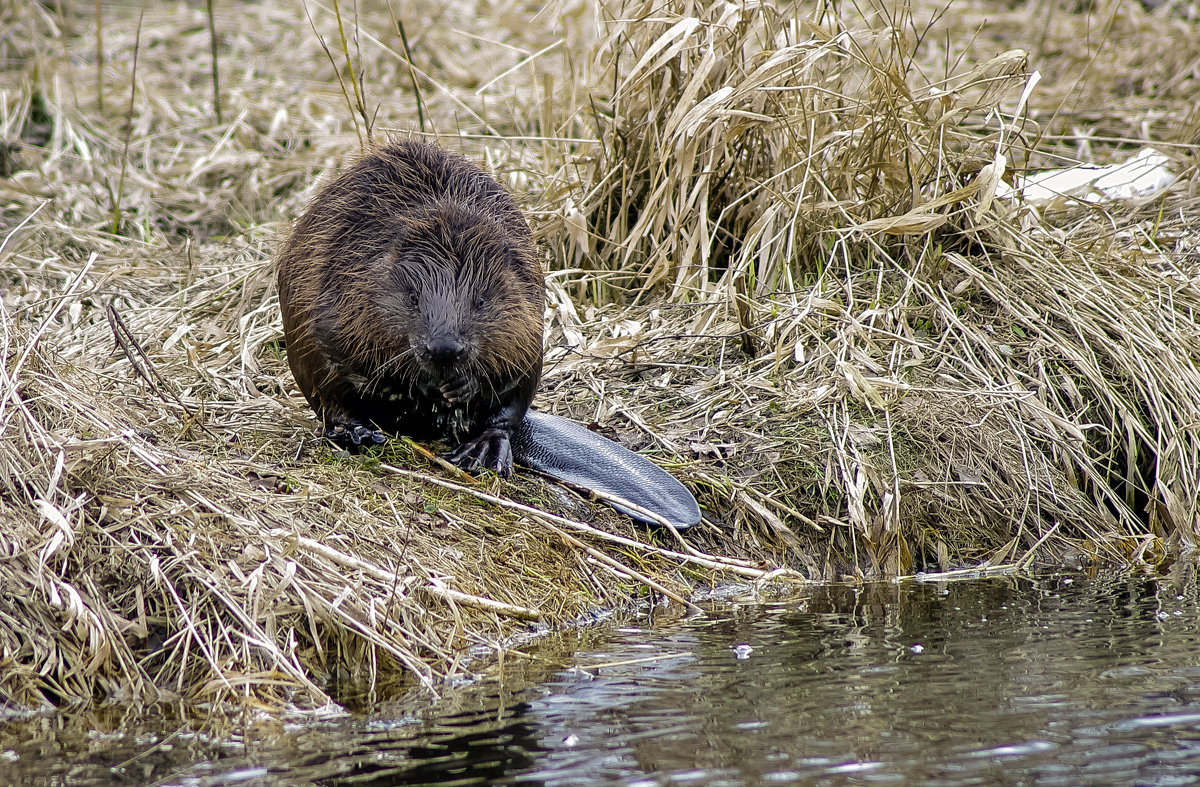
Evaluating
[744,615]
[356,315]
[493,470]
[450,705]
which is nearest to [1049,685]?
[744,615]

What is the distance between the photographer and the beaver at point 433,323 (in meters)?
3.21

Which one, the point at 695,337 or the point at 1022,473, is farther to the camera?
the point at 695,337

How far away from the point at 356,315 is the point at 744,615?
1.22m

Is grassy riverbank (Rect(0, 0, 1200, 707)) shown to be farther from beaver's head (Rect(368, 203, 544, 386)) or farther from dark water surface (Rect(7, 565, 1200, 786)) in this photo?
beaver's head (Rect(368, 203, 544, 386))

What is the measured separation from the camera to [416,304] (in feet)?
10.4

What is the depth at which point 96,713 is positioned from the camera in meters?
2.27

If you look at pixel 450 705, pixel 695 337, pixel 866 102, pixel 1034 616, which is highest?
pixel 866 102

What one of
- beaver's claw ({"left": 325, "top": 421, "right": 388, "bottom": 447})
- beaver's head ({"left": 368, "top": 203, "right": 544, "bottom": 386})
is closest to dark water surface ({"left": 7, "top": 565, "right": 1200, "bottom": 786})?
beaver's head ({"left": 368, "top": 203, "right": 544, "bottom": 386})

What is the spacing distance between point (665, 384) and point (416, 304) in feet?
3.66

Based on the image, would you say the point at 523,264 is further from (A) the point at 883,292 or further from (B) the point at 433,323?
(A) the point at 883,292

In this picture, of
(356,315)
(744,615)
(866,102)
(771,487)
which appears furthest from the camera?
(866,102)

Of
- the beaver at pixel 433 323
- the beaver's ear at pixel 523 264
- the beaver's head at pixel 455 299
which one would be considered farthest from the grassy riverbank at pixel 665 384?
the beaver's ear at pixel 523 264

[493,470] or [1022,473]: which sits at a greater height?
[493,470]

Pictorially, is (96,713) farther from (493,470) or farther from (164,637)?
(493,470)
